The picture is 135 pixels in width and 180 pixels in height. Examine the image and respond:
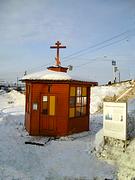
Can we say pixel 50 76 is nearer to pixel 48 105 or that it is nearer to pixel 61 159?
pixel 48 105

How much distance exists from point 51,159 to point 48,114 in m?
4.67

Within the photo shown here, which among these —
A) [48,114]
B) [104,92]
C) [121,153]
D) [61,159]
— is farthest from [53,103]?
[104,92]

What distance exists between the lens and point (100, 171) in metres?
9.99

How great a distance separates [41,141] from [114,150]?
4.08 metres

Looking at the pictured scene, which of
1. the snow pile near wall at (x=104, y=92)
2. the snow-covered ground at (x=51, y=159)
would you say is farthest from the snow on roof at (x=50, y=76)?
the snow pile near wall at (x=104, y=92)

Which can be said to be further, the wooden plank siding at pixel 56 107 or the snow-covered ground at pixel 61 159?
the wooden plank siding at pixel 56 107

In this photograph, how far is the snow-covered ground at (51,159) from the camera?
941 centimetres

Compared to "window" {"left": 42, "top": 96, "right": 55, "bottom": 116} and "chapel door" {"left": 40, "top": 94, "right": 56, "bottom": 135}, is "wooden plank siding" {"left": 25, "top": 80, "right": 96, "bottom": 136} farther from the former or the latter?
"window" {"left": 42, "top": 96, "right": 55, "bottom": 116}

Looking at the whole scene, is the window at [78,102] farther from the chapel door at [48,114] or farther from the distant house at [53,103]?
the chapel door at [48,114]

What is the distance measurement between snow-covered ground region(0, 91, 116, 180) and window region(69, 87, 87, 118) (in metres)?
1.28

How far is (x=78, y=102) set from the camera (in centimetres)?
1662

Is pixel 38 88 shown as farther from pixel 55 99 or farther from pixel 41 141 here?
pixel 41 141

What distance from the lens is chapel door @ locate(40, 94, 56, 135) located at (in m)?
15.7

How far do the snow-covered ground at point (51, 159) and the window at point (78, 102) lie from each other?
4.21 feet
